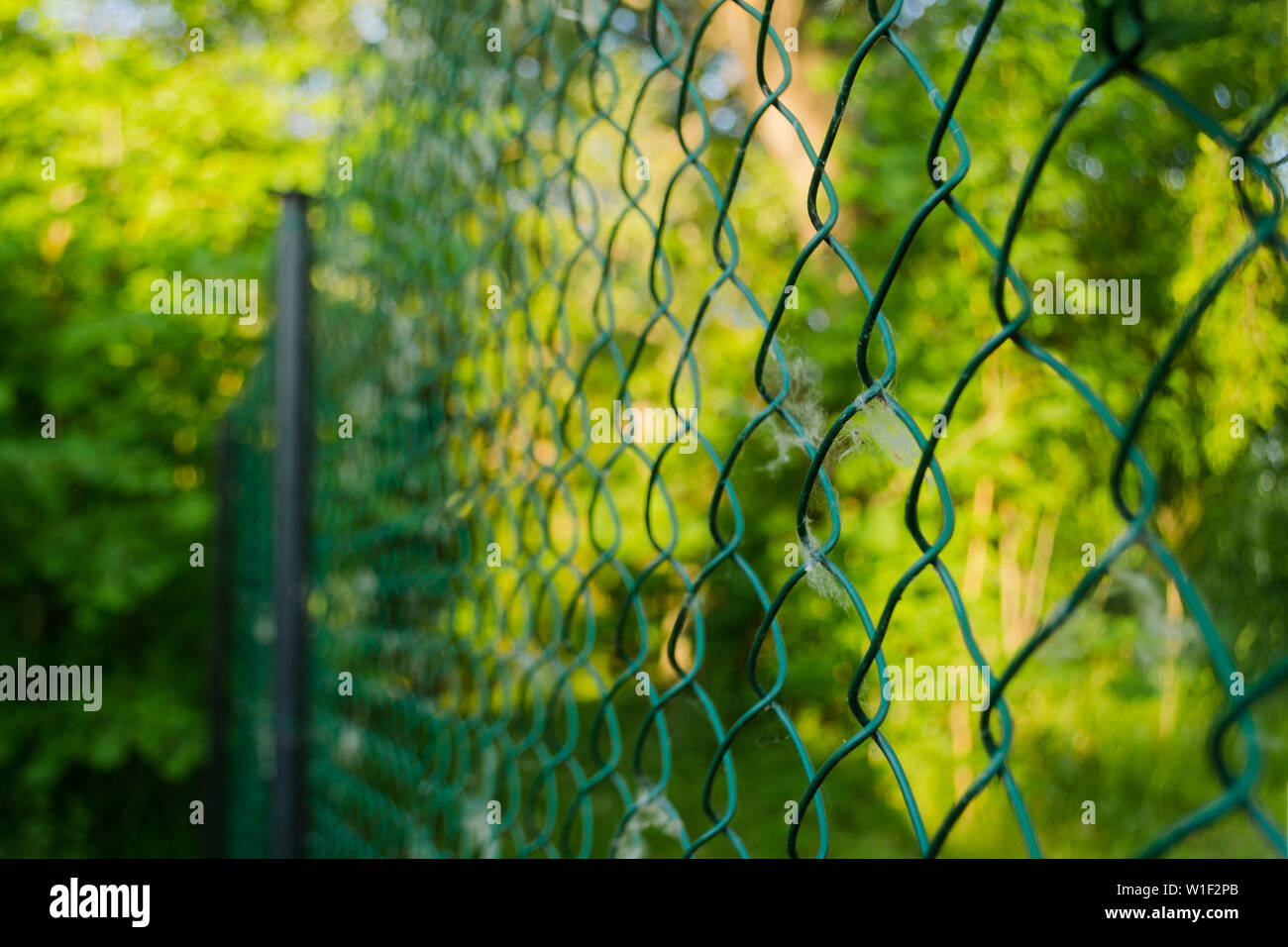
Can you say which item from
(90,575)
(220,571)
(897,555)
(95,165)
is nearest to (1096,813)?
(897,555)

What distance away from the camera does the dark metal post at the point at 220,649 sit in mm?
3961

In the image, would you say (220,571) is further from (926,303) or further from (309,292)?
(926,303)

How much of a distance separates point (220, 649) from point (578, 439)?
2.44 m

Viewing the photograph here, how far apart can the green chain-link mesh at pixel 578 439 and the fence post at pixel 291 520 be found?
5cm
